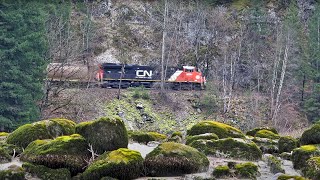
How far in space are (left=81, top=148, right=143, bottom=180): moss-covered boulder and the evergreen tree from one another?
22.1 m

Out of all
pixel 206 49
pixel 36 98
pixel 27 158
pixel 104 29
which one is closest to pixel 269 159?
pixel 27 158

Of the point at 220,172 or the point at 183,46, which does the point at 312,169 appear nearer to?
the point at 220,172

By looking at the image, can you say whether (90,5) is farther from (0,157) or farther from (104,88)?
(0,157)

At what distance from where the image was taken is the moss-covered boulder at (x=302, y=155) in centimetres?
1427

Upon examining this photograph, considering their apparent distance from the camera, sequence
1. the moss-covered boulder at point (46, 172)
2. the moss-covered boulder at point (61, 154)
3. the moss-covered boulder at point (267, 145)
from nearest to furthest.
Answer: the moss-covered boulder at point (46, 172)
the moss-covered boulder at point (61, 154)
the moss-covered boulder at point (267, 145)

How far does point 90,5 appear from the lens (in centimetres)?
5997

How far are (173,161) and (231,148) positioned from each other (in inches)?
117

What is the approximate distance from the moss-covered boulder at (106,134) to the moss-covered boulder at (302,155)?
15.8 feet

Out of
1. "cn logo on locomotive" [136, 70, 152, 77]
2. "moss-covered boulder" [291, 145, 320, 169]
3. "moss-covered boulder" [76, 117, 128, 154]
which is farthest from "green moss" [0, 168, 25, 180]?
"cn logo on locomotive" [136, 70, 152, 77]

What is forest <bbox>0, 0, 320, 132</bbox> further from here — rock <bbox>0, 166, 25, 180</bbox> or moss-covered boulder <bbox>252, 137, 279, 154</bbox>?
rock <bbox>0, 166, 25, 180</bbox>

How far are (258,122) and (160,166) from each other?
32.7 metres

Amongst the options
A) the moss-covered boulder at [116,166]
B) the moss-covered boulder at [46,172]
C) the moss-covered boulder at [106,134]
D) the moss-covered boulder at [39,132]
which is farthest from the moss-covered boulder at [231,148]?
the moss-covered boulder at [46,172]

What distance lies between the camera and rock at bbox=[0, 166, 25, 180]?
1180cm

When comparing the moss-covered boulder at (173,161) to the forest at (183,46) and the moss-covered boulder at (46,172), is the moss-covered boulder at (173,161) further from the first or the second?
the forest at (183,46)
